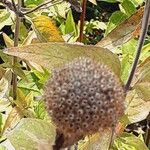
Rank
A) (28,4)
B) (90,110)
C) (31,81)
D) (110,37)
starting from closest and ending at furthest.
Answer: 1. (90,110)
2. (110,37)
3. (31,81)
4. (28,4)

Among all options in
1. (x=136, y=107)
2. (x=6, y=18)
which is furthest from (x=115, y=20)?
(x=136, y=107)

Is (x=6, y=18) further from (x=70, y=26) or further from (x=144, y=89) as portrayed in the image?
(x=144, y=89)

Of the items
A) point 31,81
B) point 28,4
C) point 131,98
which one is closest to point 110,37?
point 131,98

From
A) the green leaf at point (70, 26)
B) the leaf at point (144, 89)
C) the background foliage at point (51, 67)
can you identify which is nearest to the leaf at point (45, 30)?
the background foliage at point (51, 67)

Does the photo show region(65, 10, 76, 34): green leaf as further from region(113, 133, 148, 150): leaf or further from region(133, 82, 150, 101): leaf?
Result: region(133, 82, 150, 101): leaf

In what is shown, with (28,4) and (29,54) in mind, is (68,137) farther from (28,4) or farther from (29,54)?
(28,4)

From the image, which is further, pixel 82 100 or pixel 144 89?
pixel 144 89

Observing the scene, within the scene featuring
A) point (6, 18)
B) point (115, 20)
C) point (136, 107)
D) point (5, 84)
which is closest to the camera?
point (136, 107)
